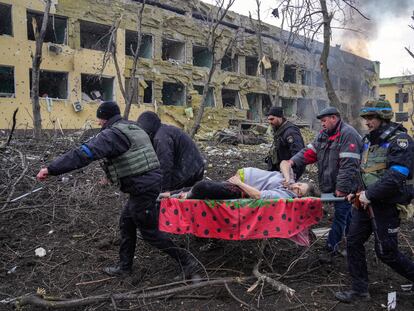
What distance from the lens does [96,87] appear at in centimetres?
1992

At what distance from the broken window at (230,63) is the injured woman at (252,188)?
904 inches

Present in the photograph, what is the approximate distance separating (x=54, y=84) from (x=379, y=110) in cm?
1796

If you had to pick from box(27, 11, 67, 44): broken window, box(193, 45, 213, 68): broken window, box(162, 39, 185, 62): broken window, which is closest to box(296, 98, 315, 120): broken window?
box(193, 45, 213, 68): broken window

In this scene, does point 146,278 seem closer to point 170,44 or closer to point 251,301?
point 251,301

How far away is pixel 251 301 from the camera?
130 inches

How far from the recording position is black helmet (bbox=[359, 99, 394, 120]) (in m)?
3.09

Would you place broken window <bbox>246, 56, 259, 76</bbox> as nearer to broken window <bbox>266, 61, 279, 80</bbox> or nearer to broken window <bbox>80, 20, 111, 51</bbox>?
broken window <bbox>266, 61, 279, 80</bbox>

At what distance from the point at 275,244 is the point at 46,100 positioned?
49.4 ft

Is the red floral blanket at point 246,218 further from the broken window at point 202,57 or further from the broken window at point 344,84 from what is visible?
the broken window at point 344,84

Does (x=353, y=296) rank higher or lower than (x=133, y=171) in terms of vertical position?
lower

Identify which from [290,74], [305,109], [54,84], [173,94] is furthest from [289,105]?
[54,84]

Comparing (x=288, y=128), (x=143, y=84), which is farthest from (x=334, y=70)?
(x=288, y=128)

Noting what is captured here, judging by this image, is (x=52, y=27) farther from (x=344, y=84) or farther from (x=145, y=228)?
(x=344, y=84)

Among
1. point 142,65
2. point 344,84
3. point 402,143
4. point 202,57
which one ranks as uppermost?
point 202,57
